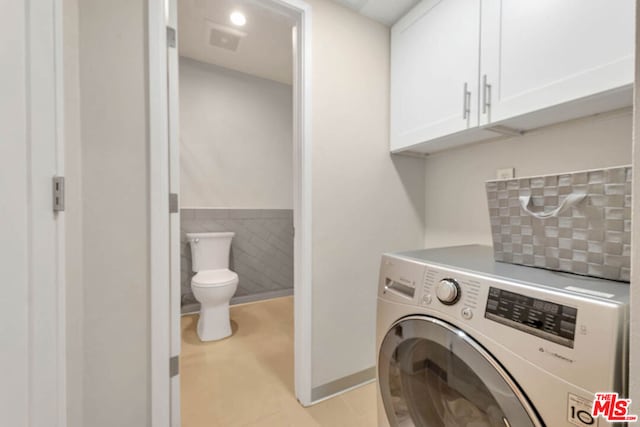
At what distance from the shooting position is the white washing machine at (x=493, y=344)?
493 millimetres

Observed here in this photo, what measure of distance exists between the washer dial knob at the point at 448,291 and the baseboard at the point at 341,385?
103cm

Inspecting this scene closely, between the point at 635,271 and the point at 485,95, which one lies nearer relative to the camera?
the point at 635,271

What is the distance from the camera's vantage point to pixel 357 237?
5.02 ft

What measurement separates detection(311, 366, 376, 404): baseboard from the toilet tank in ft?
4.72

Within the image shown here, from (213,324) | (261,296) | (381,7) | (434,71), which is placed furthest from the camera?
(261,296)

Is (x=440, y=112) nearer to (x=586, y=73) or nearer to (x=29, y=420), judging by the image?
(x=586, y=73)

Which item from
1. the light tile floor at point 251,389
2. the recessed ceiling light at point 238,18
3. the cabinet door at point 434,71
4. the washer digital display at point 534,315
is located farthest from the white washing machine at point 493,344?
the recessed ceiling light at point 238,18

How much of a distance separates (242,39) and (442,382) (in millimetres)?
2680

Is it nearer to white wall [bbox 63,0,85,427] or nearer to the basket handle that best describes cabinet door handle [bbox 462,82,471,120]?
the basket handle

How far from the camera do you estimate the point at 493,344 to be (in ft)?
2.05

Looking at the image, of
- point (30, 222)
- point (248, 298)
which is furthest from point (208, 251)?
point (30, 222)

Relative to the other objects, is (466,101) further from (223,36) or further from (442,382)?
(223,36)

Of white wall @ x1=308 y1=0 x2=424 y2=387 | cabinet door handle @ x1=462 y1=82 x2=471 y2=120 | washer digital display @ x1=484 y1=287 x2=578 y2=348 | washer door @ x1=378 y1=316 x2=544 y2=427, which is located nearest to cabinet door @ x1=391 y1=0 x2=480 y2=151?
cabinet door handle @ x1=462 y1=82 x2=471 y2=120

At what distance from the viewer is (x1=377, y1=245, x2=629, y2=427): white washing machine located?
493 mm
